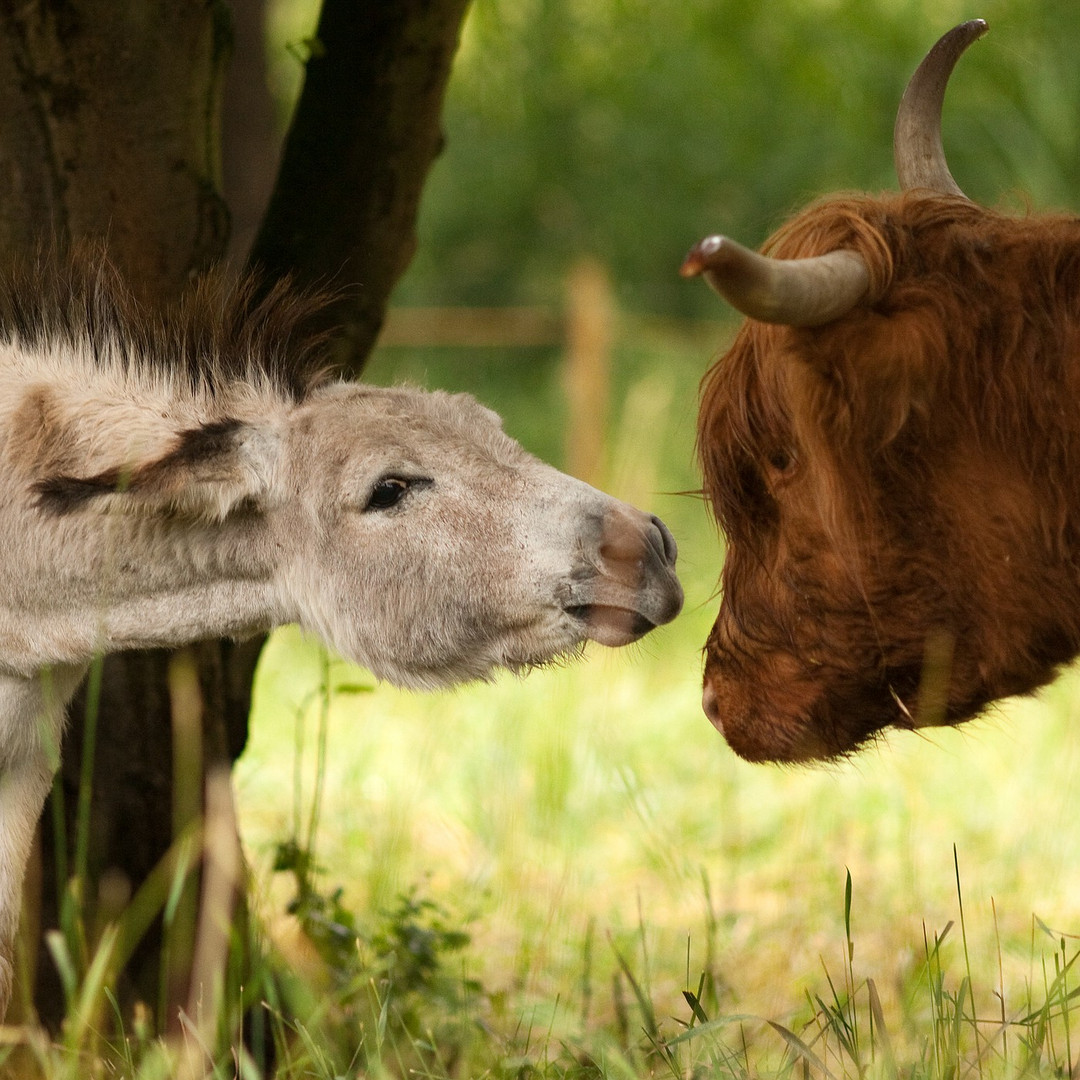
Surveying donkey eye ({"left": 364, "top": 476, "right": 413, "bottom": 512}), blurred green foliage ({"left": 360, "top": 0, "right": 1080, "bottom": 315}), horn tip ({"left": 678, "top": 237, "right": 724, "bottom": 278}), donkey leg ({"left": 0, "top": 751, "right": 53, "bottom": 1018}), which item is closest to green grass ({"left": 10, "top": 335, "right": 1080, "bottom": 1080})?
donkey leg ({"left": 0, "top": 751, "right": 53, "bottom": 1018})

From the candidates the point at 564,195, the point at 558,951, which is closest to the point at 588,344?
the point at 564,195

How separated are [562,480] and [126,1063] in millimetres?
1473

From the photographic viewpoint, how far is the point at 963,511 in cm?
242

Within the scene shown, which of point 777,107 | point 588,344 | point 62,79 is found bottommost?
point 588,344

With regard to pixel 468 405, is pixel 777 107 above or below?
above

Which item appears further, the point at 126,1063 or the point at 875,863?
the point at 875,863

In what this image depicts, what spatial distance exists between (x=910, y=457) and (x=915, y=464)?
0.05ft

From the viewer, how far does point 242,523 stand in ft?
8.67

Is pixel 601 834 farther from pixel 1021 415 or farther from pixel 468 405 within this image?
pixel 1021 415

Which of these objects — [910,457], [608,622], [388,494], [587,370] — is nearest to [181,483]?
[388,494]

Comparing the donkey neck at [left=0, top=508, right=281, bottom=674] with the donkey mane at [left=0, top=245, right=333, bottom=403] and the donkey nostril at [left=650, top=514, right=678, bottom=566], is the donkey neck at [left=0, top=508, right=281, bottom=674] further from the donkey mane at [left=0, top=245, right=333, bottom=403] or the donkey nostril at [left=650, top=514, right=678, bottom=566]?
the donkey nostril at [left=650, top=514, right=678, bottom=566]

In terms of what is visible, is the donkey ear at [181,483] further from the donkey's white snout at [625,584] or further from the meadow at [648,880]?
the meadow at [648,880]

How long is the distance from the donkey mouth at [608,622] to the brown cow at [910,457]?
27cm

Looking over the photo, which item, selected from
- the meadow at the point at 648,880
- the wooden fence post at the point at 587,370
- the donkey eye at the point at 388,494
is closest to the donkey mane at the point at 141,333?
the donkey eye at the point at 388,494
